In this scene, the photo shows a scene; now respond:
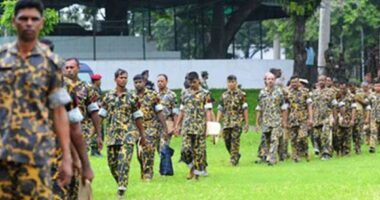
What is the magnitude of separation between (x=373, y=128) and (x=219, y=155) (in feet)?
15.2

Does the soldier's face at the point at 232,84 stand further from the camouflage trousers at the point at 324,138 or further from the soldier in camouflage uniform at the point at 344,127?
the soldier in camouflage uniform at the point at 344,127

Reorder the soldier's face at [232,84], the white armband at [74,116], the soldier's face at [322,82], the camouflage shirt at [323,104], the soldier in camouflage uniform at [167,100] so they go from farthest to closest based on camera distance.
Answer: the soldier's face at [322,82], the camouflage shirt at [323,104], the soldier's face at [232,84], the soldier in camouflage uniform at [167,100], the white armband at [74,116]

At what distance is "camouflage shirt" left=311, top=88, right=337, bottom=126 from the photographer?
24.7m

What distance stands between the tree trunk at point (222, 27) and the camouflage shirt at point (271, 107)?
22.7 meters

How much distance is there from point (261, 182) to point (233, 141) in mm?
4431

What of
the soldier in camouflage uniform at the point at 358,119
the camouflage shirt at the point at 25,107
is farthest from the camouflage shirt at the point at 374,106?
the camouflage shirt at the point at 25,107

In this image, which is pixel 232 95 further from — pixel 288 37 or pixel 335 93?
pixel 288 37

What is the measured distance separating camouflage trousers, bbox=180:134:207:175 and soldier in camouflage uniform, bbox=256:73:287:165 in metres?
3.58

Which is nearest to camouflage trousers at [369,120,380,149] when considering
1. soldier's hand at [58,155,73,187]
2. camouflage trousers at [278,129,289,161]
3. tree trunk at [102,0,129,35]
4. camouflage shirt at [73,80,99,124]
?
camouflage trousers at [278,129,289,161]

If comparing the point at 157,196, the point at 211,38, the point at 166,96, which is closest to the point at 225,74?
the point at 211,38

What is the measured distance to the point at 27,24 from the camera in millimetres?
7703

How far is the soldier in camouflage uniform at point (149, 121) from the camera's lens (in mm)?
18516

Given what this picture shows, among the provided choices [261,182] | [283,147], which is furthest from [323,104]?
[261,182]

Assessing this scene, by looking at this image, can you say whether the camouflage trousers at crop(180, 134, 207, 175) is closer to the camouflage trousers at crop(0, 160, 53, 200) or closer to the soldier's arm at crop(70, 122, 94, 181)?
the soldier's arm at crop(70, 122, 94, 181)
